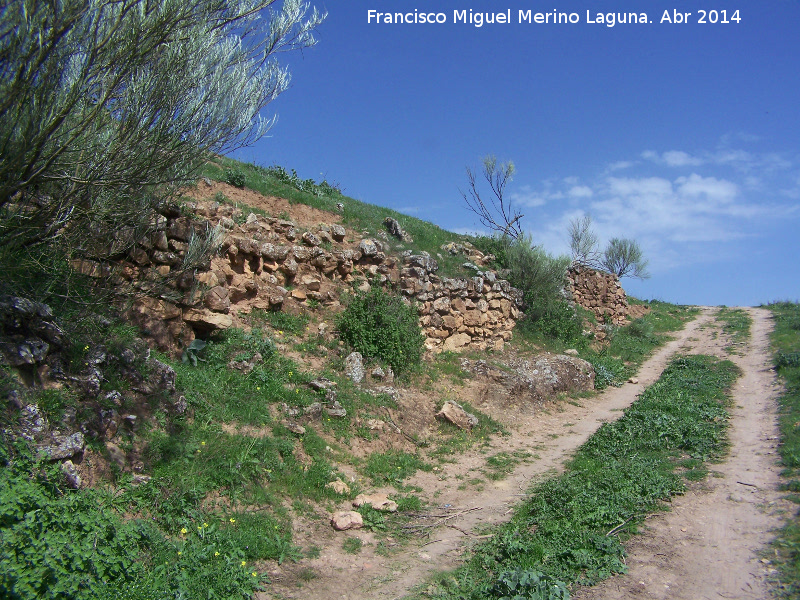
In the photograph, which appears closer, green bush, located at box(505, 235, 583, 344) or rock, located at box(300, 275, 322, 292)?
rock, located at box(300, 275, 322, 292)

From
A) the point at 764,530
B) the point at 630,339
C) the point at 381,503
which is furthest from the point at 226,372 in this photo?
the point at 630,339

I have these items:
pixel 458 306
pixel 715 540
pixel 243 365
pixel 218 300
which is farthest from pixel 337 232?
pixel 715 540

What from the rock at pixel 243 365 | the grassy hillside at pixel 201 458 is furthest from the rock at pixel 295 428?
the rock at pixel 243 365

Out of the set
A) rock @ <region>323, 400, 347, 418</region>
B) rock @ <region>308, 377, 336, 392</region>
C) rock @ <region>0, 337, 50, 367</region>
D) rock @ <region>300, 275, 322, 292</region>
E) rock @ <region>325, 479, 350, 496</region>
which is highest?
rock @ <region>300, 275, 322, 292</region>

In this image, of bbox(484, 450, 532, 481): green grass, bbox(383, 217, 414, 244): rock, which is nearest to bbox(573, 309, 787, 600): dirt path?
bbox(484, 450, 532, 481): green grass

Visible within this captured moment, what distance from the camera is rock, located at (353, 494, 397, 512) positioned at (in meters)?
6.46

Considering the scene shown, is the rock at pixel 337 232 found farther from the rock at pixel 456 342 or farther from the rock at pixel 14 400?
the rock at pixel 14 400

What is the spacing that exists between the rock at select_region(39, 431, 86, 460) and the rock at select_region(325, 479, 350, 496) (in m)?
2.84

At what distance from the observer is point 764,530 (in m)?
5.05

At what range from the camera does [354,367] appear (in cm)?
925

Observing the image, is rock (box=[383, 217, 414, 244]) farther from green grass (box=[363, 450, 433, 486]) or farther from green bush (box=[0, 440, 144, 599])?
green bush (box=[0, 440, 144, 599])

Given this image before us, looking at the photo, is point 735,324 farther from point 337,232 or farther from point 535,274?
point 337,232

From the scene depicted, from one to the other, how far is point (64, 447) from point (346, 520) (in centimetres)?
295

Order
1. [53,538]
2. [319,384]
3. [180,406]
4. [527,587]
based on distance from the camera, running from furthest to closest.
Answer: [319,384] < [180,406] < [527,587] < [53,538]
